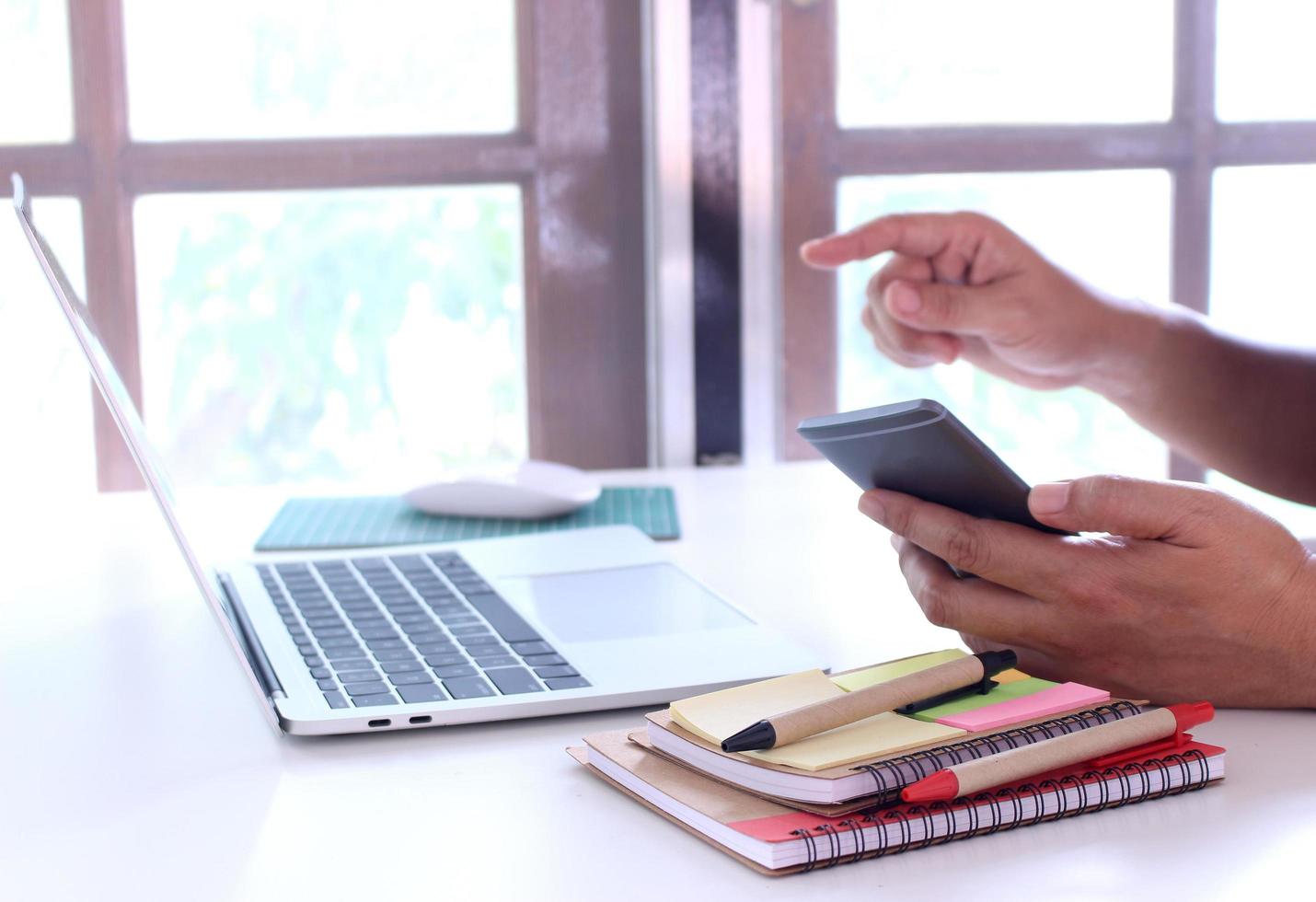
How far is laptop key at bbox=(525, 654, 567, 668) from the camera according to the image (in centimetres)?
71

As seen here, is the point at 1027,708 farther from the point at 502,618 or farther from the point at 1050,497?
the point at 502,618

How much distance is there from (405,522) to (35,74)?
0.79 meters

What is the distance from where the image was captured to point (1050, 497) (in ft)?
2.02

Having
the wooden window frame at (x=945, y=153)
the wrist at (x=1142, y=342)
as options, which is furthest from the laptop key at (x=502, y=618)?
the wooden window frame at (x=945, y=153)

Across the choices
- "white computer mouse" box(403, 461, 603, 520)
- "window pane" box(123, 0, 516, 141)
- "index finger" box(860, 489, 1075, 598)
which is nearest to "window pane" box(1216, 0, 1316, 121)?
"window pane" box(123, 0, 516, 141)

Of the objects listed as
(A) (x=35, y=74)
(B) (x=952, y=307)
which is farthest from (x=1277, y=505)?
Answer: (A) (x=35, y=74)

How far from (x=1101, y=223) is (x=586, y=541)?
1.00 m

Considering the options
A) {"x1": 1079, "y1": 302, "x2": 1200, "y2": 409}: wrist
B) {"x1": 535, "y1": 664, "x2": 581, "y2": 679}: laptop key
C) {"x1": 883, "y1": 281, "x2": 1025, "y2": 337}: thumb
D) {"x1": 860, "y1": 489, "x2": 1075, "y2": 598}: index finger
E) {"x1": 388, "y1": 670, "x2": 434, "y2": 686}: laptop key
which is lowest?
{"x1": 535, "y1": 664, "x2": 581, "y2": 679}: laptop key

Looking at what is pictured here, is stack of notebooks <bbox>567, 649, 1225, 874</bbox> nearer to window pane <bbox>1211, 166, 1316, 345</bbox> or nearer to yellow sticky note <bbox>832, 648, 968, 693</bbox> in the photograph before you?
yellow sticky note <bbox>832, 648, 968, 693</bbox>

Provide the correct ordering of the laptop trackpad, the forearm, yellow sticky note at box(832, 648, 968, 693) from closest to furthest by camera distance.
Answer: yellow sticky note at box(832, 648, 968, 693), the laptop trackpad, the forearm

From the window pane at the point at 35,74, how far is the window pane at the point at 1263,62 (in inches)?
56.8

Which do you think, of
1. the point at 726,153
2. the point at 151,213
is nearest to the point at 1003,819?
the point at 726,153

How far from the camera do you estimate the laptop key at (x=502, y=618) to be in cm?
77

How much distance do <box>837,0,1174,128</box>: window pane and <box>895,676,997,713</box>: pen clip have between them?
1.22 meters
